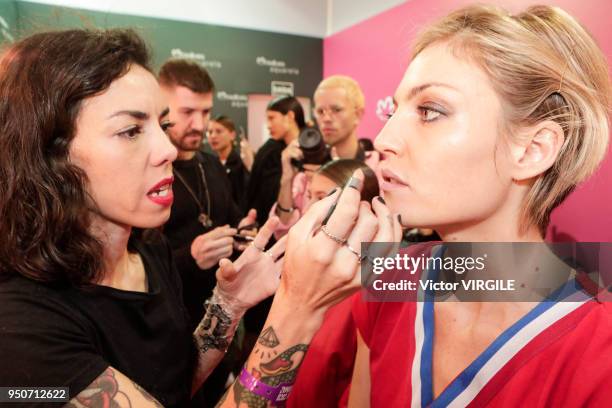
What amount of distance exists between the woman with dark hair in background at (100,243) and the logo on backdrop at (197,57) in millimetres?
3252

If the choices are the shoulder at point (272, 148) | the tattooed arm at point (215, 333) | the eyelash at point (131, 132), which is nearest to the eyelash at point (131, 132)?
the eyelash at point (131, 132)

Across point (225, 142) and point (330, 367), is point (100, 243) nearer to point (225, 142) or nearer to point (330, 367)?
point (330, 367)

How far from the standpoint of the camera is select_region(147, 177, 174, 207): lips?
1.05 metres

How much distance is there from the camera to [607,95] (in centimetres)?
Answer: 95

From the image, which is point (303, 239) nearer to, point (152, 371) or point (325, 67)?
point (152, 371)

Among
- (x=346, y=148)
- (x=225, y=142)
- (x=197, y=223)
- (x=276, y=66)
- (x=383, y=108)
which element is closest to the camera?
(x=197, y=223)

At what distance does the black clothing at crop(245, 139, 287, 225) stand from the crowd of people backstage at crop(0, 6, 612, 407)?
1.73m

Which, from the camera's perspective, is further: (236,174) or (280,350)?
(236,174)

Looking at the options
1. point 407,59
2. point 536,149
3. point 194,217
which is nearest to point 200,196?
point 194,217

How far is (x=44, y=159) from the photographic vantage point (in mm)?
905

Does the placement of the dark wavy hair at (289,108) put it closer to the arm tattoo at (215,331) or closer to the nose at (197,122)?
the nose at (197,122)

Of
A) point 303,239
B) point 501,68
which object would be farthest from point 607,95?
point 303,239

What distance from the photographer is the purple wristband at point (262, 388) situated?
0.85 meters

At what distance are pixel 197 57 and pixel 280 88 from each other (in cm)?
89
